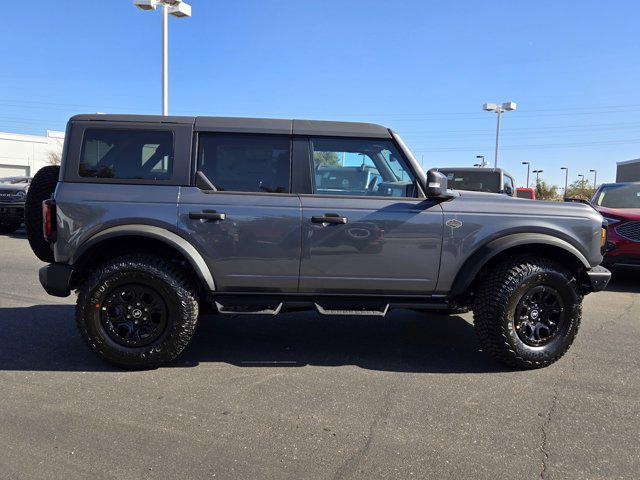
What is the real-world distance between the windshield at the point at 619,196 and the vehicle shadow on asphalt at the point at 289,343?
4.77 m

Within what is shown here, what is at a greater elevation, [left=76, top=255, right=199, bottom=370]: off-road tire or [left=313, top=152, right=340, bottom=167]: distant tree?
[left=313, top=152, right=340, bottom=167]: distant tree

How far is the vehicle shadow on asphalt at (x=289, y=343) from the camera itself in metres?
4.26

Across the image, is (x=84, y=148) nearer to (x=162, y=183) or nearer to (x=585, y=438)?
(x=162, y=183)

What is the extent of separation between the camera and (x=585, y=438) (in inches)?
120

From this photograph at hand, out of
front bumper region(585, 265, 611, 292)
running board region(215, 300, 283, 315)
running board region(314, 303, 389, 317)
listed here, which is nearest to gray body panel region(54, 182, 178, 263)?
running board region(215, 300, 283, 315)

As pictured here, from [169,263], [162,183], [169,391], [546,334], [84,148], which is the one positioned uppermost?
[84,148]

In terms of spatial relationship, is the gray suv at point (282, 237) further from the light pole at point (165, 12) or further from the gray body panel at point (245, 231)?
the light pole at point (165, 12)

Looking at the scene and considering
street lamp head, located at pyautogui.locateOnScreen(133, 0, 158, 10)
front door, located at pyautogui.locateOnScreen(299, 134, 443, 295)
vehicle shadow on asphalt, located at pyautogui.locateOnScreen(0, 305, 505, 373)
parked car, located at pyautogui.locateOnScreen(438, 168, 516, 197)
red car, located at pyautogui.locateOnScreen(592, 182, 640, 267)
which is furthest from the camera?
street lamp head, located at pyautogui.locateOnScreen(133, 0, 158, 10)

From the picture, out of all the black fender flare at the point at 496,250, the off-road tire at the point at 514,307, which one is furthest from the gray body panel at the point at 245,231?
the off-road tire at the point at 514,307

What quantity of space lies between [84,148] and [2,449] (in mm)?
2299

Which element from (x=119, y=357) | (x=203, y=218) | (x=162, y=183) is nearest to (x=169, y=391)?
(x=119, y=357)

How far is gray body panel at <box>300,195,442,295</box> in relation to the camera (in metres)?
4.01

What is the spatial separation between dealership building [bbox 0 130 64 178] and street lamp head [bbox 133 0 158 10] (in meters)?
40.7

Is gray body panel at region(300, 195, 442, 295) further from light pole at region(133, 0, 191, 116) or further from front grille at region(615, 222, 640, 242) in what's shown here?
light pole at region(133, 0, 191, 116)
